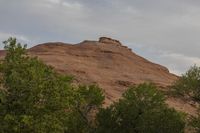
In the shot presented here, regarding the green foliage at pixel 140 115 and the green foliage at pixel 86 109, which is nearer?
the green foliage at pixel 140 115

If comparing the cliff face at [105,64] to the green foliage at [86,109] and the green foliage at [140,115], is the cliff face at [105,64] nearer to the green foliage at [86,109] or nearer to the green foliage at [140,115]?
the green foliage at [86,109]

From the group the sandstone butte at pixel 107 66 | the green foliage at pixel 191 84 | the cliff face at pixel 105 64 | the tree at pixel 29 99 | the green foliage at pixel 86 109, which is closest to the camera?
the tree at pixel 29 99

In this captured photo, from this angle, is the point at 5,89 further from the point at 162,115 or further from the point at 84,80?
the point at 84,80

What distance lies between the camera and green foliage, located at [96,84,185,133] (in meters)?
56.5

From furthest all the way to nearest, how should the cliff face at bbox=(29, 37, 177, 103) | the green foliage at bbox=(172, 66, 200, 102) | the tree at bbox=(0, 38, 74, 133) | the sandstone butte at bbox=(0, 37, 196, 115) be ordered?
the cliff face at bbox=(29, 37, 177, 103)
the sandstone butte at bbox=(0, 37, 196, 115)
the green foliage at bbox=(172, 66, 200, 102)
the tree at bbox=(0, 38, 74, 133)

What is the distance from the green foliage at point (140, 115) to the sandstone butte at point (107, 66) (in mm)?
17922

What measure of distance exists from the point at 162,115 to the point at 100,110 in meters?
9.75

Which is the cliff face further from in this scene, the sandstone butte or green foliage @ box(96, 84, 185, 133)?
green foliage @ box(96, 84, 185, 133)

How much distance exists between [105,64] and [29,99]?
66904 mm

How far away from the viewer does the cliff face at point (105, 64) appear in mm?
90938

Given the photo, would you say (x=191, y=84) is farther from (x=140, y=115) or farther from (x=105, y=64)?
(x=105, y=64)

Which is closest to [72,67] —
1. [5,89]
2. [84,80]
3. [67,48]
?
[84,80]

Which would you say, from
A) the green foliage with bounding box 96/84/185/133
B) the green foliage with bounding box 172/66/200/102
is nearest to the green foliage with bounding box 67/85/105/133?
the green foliage with bounding box 96/84/185/133

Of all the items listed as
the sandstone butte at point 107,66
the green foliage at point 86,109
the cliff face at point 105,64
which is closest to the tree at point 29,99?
the green foliage at point 86,109
